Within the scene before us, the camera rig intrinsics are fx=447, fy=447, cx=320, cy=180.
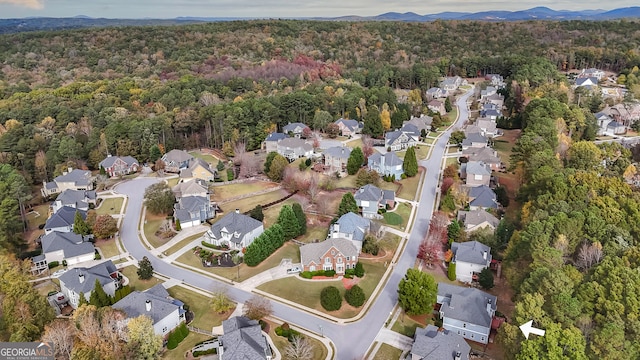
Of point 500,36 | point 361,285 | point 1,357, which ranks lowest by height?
point 361,285

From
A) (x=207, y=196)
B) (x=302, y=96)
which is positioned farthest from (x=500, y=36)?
(x=207, y=196)

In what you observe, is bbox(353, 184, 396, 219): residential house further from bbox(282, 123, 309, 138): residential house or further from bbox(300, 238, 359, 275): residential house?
bbox(282, 123, 309, 138): residential house

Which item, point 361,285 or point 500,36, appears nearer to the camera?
point 361,285

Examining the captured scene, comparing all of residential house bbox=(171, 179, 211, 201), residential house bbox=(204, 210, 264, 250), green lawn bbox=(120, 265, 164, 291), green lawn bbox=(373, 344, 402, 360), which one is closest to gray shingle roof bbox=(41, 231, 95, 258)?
green lawn bbox=(120, 265, 164, 291)

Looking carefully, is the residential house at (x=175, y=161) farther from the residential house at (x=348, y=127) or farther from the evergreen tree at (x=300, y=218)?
the evergreen tree at (x=300, y=218)

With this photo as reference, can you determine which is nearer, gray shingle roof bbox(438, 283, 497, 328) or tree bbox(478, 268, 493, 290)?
gray shingle roof bbox(438, 283, 497, 328)

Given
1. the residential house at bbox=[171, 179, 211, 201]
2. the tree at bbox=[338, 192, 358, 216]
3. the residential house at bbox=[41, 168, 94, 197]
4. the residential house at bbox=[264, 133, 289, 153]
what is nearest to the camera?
the tree at bbox=[338, 192, 358, 216]

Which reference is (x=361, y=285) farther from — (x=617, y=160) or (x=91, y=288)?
(x=617, y=160)
